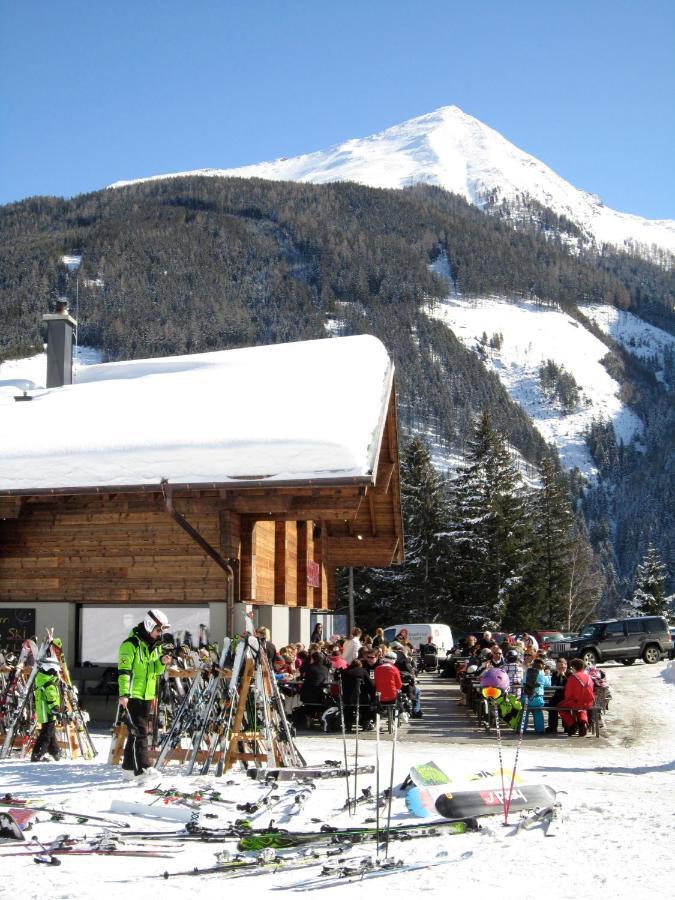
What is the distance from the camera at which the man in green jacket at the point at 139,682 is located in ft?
32.5

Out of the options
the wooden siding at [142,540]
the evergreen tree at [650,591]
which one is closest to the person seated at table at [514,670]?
the wooden siding at [142,540]

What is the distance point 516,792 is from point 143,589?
9.44 m

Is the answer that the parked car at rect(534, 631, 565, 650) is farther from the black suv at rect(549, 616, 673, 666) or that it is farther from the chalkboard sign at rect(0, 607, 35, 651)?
the chalkboard sign at rect(0, 607, 35, 651)

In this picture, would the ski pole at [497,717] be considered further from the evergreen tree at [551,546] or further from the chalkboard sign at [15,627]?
the evergreen tree at [551,546]

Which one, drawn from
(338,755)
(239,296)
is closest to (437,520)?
(338,755)

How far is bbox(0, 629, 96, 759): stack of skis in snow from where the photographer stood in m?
11.7

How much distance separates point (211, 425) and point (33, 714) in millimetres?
5854

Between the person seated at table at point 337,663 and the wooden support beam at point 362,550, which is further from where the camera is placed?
the wooden support beam at point 362,550

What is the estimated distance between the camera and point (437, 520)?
165ft

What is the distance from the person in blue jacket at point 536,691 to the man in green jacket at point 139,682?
707 centimetres

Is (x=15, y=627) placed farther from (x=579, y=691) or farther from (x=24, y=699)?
(x=579, y=691)

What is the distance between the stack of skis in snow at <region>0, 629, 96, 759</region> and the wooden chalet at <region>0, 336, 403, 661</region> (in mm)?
3587

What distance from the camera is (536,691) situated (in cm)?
1530

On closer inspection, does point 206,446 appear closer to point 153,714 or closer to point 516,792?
point 153,714
